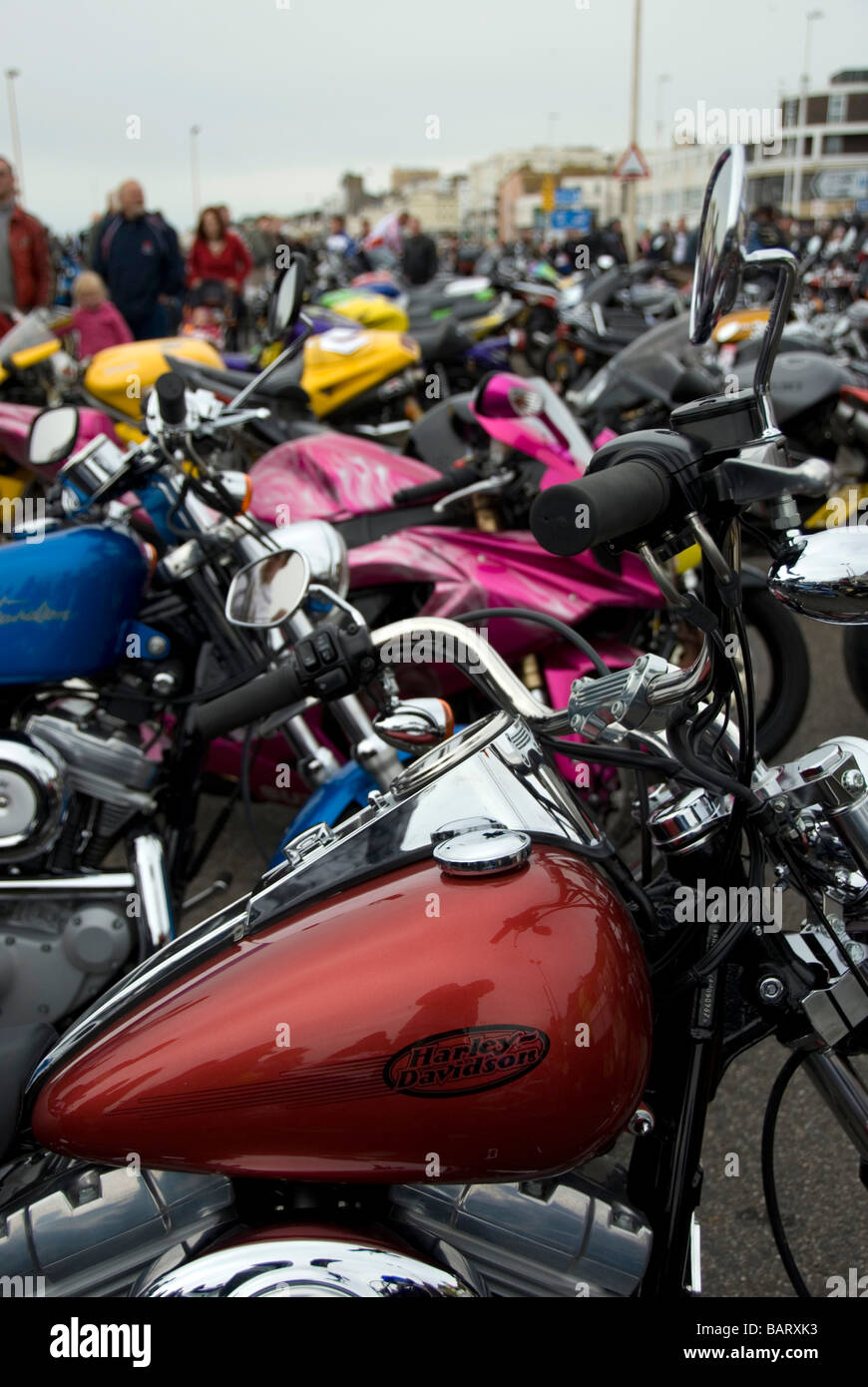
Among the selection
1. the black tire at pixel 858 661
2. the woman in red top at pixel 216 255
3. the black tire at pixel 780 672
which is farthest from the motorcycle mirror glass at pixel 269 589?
the woman in red top at pixel 216 255

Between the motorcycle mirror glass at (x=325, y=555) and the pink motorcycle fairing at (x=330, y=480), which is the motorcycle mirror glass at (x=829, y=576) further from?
the pink motorcycle fairing at (x=330, y=480)

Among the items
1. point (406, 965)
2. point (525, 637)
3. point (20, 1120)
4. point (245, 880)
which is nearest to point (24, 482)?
point (245, 880)

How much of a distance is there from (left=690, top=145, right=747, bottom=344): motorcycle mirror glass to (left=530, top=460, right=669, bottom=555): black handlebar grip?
24cm

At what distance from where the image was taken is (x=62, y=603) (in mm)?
2104

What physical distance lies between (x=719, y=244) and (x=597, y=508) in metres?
0.35

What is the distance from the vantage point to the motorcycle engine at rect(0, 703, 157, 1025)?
6.50 ft

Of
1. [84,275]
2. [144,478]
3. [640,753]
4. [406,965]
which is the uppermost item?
[84,275]

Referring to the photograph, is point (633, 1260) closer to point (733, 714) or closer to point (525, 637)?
point (733, 714)

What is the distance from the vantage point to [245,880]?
328 cm

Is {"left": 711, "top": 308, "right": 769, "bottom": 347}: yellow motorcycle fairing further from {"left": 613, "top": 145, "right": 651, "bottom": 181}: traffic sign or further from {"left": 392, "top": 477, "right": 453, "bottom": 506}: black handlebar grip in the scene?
{"left": 613, "top": 145, "right": 651, "bottom": 181}: traffic sign

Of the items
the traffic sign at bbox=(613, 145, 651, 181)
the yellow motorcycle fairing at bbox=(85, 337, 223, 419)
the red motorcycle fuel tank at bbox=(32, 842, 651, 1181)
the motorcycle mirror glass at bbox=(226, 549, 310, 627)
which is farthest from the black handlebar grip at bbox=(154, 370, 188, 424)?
the traffic sign at bbox=(613, 145, 651, 181)

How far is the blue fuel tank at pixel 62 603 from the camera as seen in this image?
208 cm
